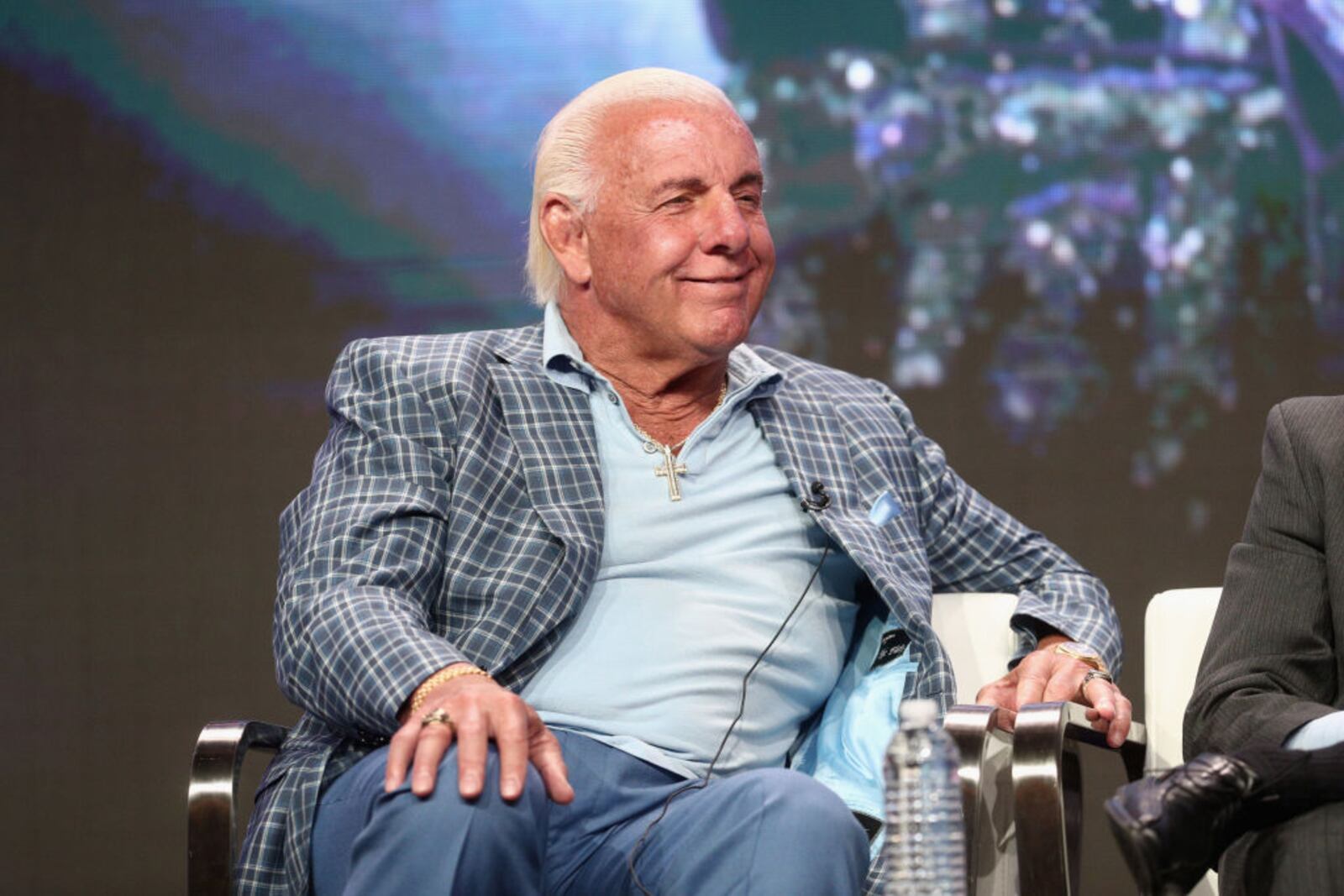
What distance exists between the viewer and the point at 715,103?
2.62 meters

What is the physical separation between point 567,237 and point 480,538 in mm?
579

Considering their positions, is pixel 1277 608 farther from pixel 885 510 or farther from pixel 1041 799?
pixel 885 510

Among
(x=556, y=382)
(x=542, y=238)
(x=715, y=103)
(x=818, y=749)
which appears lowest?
(x=818, y=749)

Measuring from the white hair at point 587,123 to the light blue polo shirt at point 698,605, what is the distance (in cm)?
24

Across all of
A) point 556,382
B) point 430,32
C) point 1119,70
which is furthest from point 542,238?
point 1119,70

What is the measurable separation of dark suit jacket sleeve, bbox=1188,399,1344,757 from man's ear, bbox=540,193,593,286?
3.54 feet

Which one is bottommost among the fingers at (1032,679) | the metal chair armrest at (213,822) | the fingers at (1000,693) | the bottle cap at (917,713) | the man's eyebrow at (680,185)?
the metal chair armrest at (213,822)

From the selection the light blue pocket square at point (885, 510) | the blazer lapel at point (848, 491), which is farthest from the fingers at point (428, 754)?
the light blue pocket square at point (885, 510)

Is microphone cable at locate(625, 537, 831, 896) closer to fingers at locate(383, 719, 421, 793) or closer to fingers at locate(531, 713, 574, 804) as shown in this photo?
fingers at locate(531, 713, 574, 804)

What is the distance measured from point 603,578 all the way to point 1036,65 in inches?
69.2

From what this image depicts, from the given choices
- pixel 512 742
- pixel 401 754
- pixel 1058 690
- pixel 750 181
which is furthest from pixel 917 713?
pixel 750 181

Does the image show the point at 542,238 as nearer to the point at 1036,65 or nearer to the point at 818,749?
the point at 818,749

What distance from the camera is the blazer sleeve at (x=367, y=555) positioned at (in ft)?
6.77

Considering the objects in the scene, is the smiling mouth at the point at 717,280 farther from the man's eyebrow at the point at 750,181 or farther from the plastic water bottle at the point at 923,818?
the plastic water bottle at the point at 923,818
